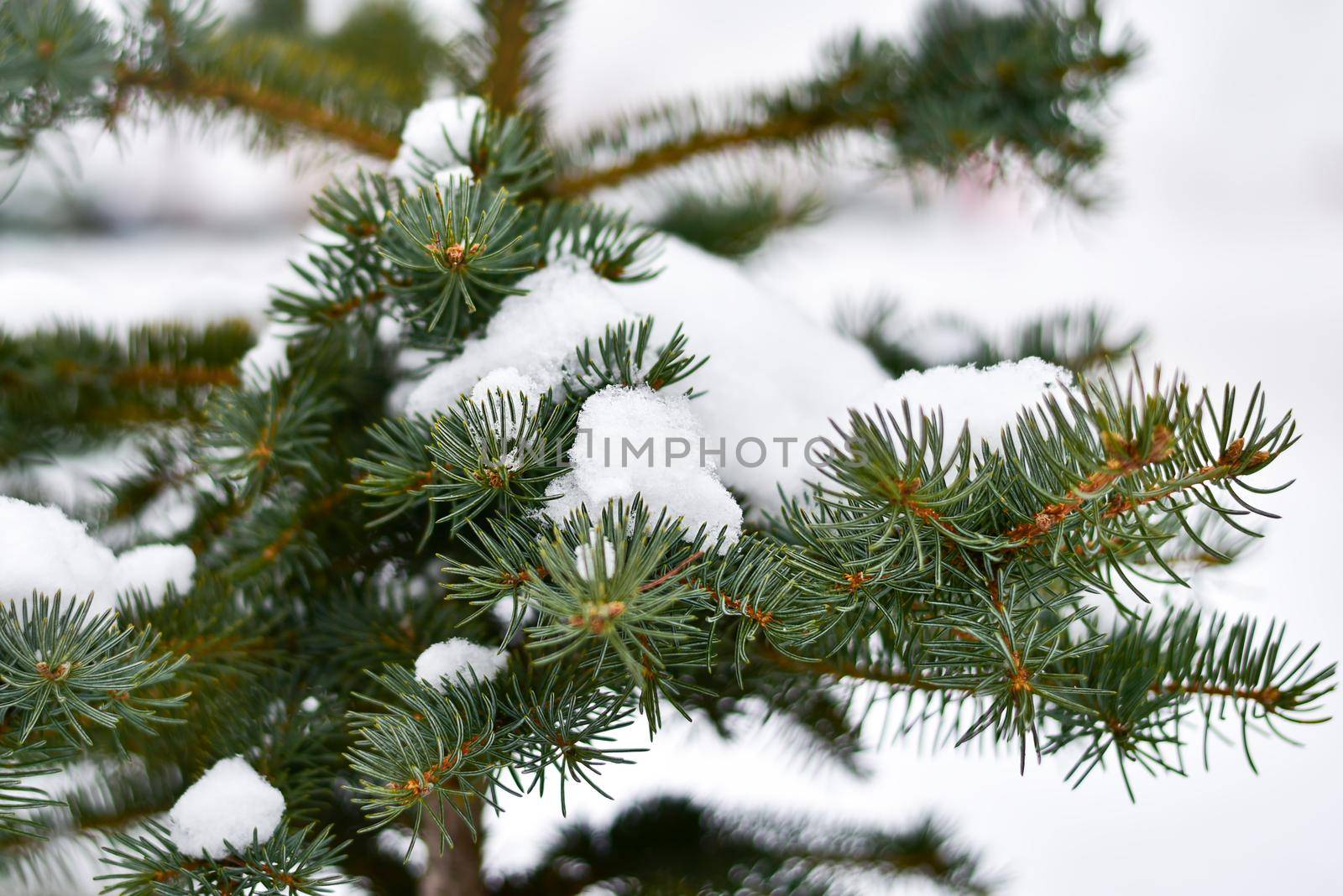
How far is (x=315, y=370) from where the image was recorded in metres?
0.42

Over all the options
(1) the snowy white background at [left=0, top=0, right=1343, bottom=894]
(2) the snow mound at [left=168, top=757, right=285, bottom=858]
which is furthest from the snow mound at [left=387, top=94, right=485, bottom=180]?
(1) the snowy white background at [left=0, top=0, right=1343, bottom=894]

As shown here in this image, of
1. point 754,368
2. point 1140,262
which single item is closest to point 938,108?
point 754,368

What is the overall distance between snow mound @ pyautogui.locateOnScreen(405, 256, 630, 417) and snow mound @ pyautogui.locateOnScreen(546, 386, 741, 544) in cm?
4

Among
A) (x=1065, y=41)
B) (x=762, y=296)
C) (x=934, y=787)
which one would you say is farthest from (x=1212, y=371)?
(x=762, y=296)

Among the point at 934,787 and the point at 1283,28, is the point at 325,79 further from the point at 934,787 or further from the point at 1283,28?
the point at 1283,28

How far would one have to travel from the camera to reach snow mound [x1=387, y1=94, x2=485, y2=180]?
41 cm

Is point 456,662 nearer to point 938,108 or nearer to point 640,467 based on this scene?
point 640,467

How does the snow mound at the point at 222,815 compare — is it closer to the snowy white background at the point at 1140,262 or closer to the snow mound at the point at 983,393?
the snow mound at the point at 983,393

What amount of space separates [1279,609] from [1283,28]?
1.39 meters

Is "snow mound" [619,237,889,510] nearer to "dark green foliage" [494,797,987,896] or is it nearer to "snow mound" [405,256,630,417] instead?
"snow mound" [405,256,630,417]

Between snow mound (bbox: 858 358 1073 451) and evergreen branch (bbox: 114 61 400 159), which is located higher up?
evergreen branch (bbox: 114 61 400 159)

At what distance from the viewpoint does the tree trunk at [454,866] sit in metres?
0.45

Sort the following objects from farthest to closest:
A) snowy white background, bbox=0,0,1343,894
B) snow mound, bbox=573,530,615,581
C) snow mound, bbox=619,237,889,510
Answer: snowy white background, bbox=0,0,1343,894 → snow mound, bbox=619,237,889,510 → snow mound, bbox=573,530,615,581

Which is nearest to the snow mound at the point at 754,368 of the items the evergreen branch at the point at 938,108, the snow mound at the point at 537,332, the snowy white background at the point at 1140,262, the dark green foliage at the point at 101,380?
the snow mound at the point at 537,332
